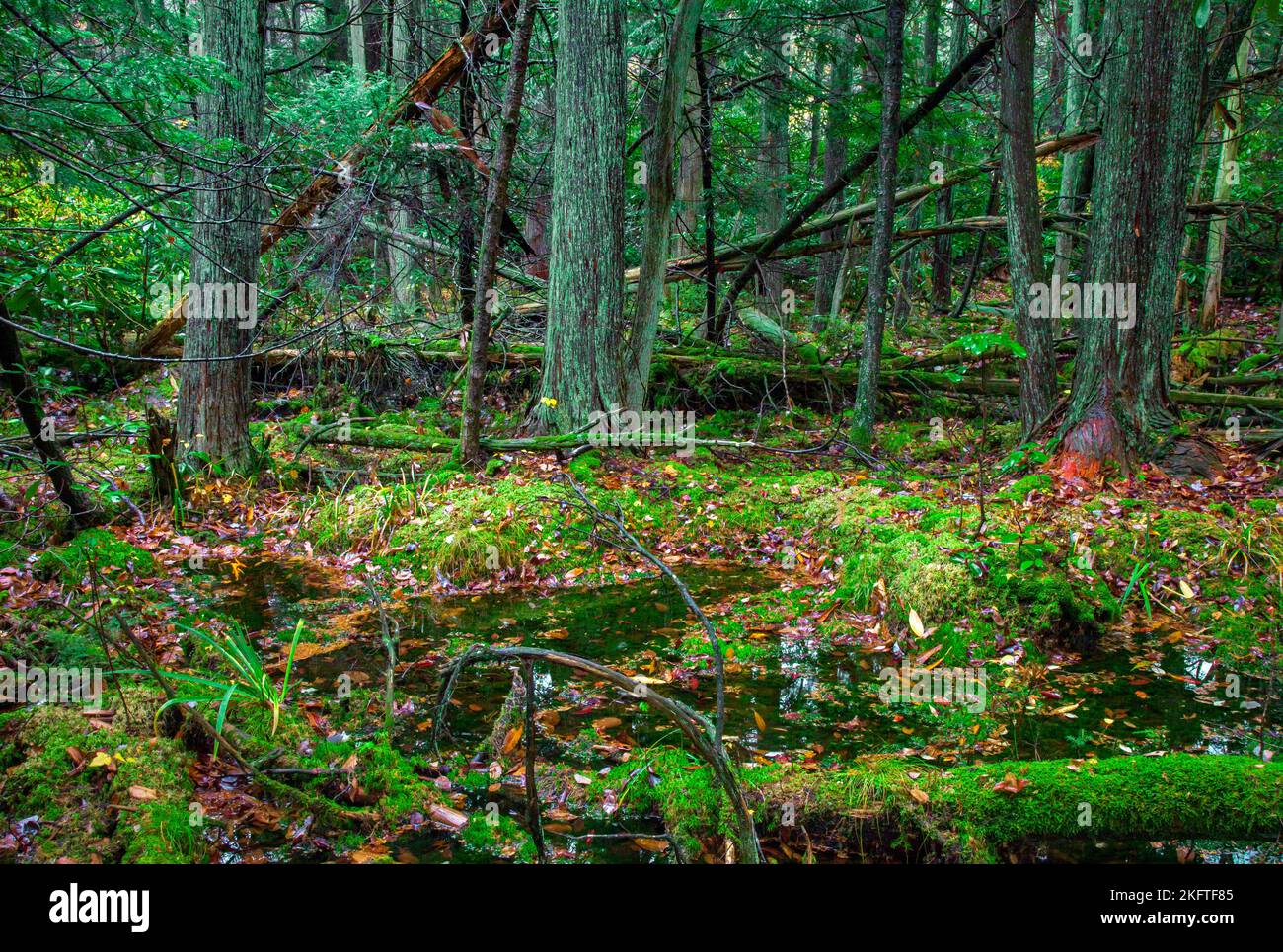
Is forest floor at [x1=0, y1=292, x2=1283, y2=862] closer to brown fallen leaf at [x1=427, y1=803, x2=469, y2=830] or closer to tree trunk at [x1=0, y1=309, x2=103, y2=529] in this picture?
brown fallen leaf at [x1=427, y1=803, x2=469, y2=830]

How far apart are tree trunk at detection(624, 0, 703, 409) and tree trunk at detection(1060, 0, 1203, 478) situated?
411 centimetres

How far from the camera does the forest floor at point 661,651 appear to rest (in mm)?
3318

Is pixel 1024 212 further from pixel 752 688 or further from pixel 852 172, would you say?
pixel 752 688

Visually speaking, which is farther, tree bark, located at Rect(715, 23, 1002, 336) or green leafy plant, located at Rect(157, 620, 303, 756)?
tree bark, located at Rect(715, 23, 1002, 336)

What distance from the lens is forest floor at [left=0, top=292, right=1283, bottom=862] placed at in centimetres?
332

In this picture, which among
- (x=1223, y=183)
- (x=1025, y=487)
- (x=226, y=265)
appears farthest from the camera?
(x=1223, y=183)

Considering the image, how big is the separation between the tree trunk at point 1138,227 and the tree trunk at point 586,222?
14.8ft

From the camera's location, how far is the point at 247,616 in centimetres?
606

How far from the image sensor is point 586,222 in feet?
28.7

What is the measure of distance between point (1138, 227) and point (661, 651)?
5.56 m

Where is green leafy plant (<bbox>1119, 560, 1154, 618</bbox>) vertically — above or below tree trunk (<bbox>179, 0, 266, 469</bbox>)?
below

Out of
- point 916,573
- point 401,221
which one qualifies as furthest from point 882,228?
point 401,221

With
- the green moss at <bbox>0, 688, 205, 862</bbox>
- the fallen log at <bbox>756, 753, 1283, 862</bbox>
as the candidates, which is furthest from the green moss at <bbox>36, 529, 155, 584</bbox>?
the fallen log at <bbox>756, 753, 1283, 862</bbox>

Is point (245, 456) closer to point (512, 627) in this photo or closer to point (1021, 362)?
point (512, 627)
